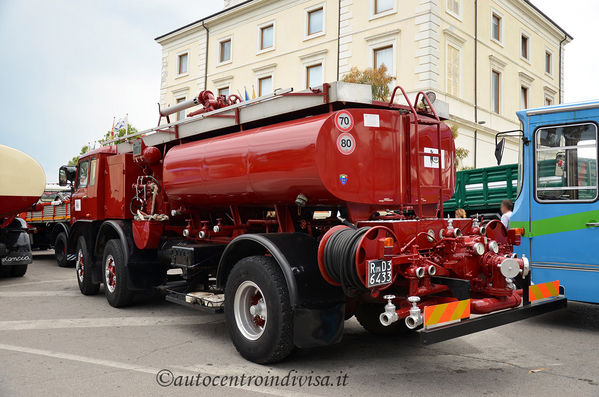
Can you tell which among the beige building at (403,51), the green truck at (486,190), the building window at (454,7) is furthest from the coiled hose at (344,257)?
the building window at (454,7)

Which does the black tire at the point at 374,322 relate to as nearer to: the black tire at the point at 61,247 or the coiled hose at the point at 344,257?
the coiled hose at the point at 344,257

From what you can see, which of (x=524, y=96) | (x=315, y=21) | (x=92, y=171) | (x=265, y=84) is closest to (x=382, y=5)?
(x=315, y=21)

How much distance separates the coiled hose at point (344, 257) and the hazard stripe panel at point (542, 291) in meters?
1.85

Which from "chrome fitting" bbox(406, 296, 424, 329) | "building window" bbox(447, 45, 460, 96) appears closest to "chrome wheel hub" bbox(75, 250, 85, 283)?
"chrome fitting" bbox(406, 296, 424, 329)

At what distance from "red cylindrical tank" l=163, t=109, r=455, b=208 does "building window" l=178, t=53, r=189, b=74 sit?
2981 centimetres

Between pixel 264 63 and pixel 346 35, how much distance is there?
5863mm

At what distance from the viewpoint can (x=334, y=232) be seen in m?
4.43

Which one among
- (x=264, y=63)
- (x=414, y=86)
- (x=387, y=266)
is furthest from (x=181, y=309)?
(x=264, y=63)

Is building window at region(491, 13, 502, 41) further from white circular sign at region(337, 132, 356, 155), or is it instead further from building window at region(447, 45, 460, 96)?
white circular sign at region(337, 132, 356, 155)

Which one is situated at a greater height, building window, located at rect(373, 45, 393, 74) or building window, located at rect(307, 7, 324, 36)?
building window, located at rect(307, 7, 324, 36)

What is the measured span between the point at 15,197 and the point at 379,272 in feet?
30.5

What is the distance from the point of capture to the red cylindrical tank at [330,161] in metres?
4.73

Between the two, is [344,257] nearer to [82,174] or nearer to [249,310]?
[249,310]

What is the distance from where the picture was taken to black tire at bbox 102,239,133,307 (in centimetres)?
751
